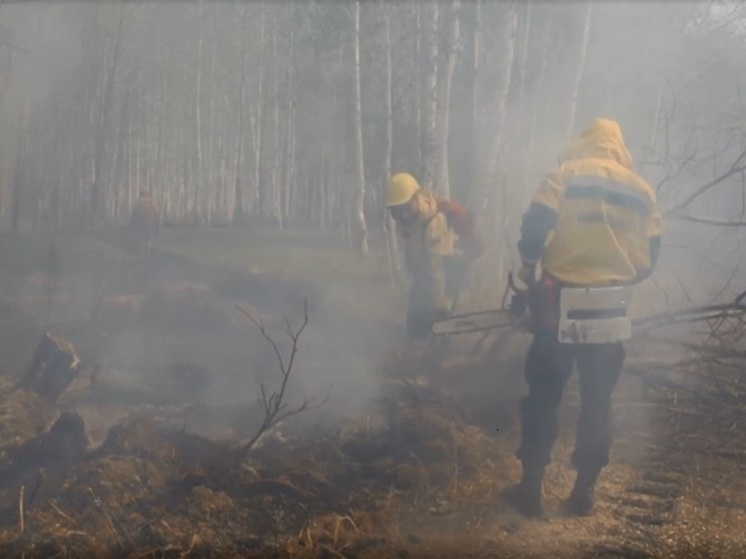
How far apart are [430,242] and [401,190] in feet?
1.62

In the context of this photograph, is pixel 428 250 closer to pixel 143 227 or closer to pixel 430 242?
pixel 430 242

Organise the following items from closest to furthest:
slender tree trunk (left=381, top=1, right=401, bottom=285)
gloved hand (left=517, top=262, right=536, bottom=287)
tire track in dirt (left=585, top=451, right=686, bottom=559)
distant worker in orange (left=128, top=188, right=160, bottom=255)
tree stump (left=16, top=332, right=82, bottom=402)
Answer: tire track in dirt (left=585, top=451, right=686, bottom=559)
gloved hand (left=517, top=262, right=536, bottom=287)
tree stump (left=16, top=332, right=82, bottom=402)
slender tree trunk (left=381, top=1, right=401, bottom=285)
distant worker in orange (left=128, top=188, right=160, bottom=255)

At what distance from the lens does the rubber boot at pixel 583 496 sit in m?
3.46

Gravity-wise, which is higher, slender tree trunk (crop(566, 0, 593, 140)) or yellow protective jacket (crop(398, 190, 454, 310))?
slender tree trunk (crop(566, 0, 593, 140))

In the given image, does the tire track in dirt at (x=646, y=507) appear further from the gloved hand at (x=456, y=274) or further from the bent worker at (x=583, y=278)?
the gloved hand at (x=456, y=274)

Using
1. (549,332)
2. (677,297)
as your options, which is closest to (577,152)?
(549,332)

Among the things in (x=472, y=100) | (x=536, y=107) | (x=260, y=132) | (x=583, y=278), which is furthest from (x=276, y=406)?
(x=260, y=132)

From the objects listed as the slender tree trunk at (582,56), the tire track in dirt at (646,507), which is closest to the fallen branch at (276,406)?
the tire track in dirt at (646,507)

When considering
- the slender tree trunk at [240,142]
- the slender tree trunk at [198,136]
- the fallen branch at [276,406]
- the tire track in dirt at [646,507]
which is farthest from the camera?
the slender tree trunk at [240,142]

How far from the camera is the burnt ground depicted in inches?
123

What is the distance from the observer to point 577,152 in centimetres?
350

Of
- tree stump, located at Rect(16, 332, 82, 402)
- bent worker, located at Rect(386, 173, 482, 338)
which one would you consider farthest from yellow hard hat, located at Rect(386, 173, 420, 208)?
tree stump, located at Rect(16, 332, 82, 402)

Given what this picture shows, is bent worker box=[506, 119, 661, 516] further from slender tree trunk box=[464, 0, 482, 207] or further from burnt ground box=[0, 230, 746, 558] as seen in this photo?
slender tree trunk box=[464, 0, 482, 207]

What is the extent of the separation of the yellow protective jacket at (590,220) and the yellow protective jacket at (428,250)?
1944 millimetres
